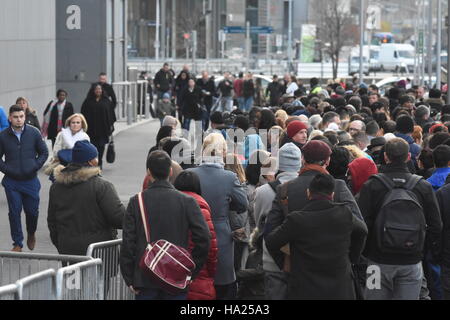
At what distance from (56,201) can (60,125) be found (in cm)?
1299

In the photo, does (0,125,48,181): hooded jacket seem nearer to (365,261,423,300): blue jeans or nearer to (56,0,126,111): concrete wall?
(365,261,423,300): blue jeans

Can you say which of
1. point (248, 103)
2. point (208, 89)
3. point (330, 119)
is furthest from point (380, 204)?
point (248, 103)

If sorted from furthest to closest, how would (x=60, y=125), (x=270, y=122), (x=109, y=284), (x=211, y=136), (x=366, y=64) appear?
1. (x=366, y=64)
2. (x=60, y=125)
3. (x=270, y=122)
4. (x=211, y=136)
5. (x=109, y=284)

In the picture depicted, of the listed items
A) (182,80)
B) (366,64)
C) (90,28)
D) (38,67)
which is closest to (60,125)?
(38,67)

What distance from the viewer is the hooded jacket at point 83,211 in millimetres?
9828

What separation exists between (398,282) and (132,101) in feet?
98.3

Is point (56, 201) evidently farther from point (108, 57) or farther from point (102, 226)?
point (108, 57)

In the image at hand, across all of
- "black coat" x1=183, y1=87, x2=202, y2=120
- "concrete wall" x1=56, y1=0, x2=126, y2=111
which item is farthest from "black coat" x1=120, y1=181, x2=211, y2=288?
"concrete wall" x1=56, y1=0, x2=126, y2=111

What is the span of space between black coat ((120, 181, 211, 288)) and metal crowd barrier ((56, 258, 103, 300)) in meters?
0.24

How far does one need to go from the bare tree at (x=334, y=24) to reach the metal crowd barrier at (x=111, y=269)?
68.1 metres

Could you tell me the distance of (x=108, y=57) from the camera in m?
37.0

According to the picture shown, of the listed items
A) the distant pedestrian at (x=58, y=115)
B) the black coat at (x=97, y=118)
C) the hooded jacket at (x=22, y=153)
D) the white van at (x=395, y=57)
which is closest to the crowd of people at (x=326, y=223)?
the hooded jacket at (x=22, y=153)

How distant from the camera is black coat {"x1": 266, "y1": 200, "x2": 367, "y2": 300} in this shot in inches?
313

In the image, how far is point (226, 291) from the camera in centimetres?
974
